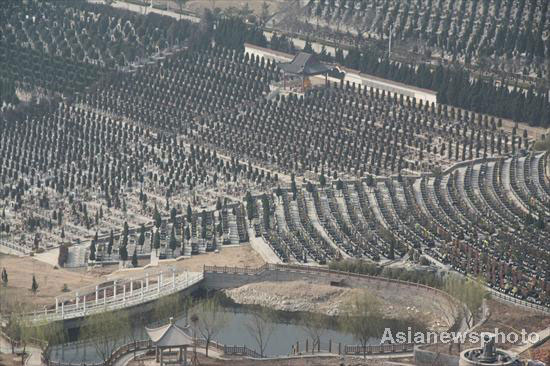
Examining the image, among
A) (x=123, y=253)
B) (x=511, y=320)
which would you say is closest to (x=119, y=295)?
(x=123, y=253)

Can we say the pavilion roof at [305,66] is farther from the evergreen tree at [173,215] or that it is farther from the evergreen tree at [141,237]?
the evergreen tree at [141,237]

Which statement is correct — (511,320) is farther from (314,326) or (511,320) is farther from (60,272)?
(60,272)

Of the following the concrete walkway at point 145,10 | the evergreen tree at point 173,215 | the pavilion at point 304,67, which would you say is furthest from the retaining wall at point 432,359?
the concrete walkway at point 145,10

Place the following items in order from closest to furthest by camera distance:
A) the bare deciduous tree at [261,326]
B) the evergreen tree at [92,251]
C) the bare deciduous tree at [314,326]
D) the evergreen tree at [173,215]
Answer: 1. the bare deciduous tree at [314,326]
2. the bare deciduous tree at [261,326]
3. the evergreen tree at [92,251]
4. the evergreen tree at [173,215]

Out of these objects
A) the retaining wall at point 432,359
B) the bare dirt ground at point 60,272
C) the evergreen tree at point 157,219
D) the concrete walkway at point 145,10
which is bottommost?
the bare dirt ground at point 60,272

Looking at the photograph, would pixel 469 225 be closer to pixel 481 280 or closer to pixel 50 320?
pixel 481 280

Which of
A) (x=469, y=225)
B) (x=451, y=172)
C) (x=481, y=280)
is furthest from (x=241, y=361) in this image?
(x=451, y=172)

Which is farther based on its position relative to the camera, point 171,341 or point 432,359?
point 432,359
